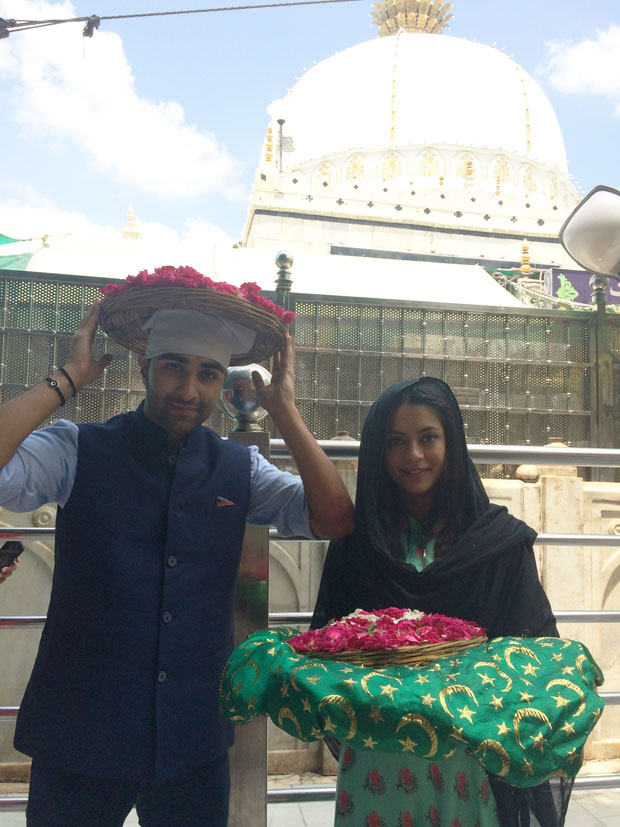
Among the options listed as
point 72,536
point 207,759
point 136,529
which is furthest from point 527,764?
point 72,536

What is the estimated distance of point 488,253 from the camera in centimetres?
2117

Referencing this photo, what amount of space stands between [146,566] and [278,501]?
35 centimetres

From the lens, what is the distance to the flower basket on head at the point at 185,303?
1.57m

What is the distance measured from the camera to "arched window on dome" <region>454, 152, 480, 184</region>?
80.7 ft

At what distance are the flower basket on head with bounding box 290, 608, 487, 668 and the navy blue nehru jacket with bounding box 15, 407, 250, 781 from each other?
29cm

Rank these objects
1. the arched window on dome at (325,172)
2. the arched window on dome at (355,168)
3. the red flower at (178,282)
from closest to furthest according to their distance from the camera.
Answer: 1. the red flower at (178,282)
2. the arched window on dome at (355,168)
3. the arched window on dome at (325,172)

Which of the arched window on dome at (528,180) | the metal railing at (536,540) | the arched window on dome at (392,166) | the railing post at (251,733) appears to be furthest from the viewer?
the arched window on dome at (528,180)

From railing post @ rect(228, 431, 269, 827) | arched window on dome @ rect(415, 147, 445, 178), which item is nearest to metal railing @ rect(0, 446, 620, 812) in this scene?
railing post @ rect(228, 431, 269, 827)

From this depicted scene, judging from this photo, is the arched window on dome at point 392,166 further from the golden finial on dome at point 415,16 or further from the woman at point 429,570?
the woman at point 429,570

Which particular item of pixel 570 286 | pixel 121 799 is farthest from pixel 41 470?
pixel 570 286

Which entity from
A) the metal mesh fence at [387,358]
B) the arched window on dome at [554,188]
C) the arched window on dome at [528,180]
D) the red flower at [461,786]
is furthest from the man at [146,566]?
the arched window on dome at [554,188]

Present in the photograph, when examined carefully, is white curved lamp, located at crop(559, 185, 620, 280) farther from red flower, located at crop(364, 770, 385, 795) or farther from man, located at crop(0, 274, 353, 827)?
red flower, located at crop(364, 770, 385, 795)

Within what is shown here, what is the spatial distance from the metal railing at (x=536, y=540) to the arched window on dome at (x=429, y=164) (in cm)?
2439

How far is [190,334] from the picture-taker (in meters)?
1.59
